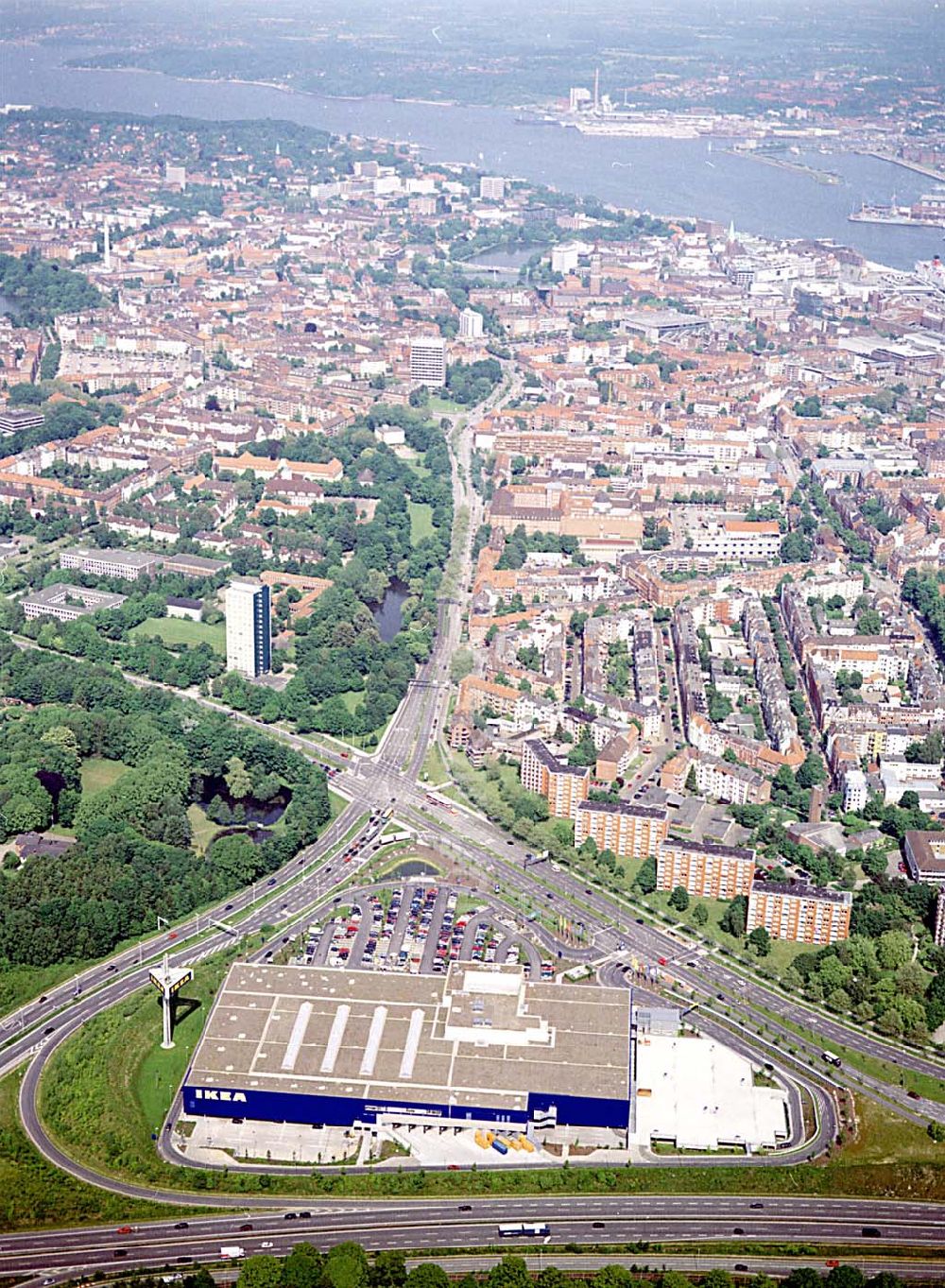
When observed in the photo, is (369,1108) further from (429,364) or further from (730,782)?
(429,364)

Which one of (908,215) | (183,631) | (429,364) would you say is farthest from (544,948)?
(908,215)

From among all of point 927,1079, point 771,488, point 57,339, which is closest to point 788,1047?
point 927,1079

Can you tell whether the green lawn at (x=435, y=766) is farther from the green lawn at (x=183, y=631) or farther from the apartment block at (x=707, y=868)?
the green lawn at (x=183, y=631)

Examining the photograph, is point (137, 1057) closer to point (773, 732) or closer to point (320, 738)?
point (320, 738)

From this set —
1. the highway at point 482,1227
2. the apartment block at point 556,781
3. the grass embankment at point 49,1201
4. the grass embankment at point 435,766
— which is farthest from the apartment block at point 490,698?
the grass embankment at point 49,1201

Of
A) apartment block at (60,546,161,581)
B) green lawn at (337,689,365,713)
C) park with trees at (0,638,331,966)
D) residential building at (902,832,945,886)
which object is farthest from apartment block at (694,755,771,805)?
apartment block at (60,546,161,581)

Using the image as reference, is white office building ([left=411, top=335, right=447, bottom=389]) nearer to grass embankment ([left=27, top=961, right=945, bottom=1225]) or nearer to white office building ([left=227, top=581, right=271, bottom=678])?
white office building ([left=227, top=581, right=271, bottom=678])
